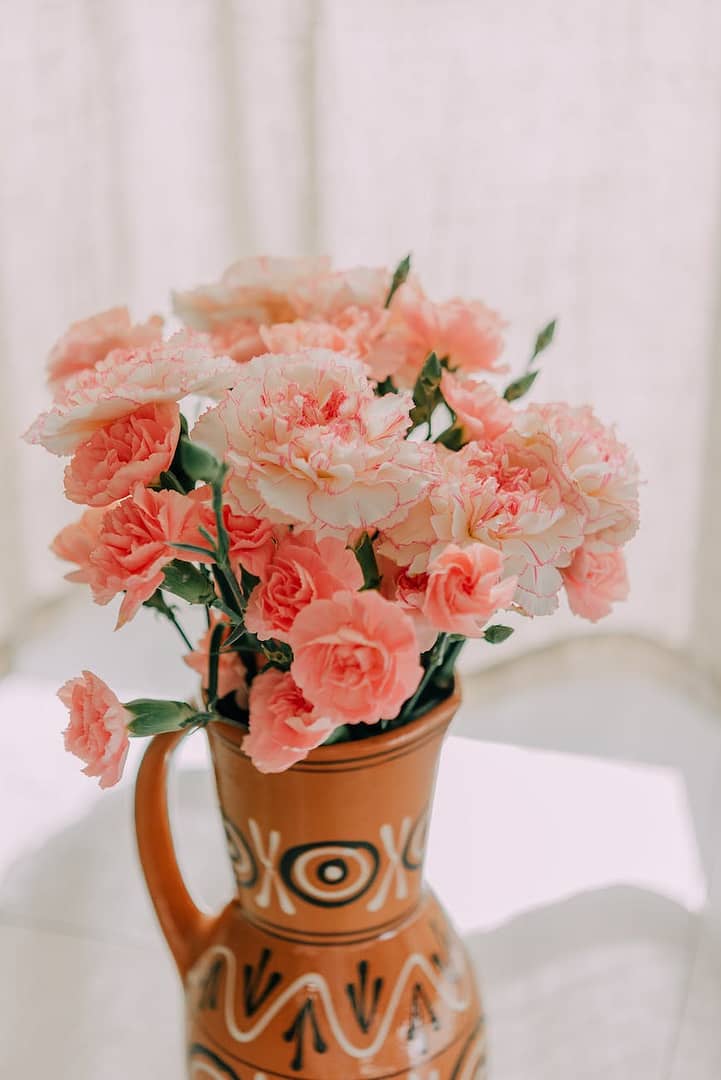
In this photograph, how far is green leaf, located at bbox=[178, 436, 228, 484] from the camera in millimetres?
482

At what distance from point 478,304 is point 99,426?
0.81ft

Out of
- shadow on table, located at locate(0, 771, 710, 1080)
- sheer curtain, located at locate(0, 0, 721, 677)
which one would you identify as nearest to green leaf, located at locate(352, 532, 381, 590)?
shadow on table, located at locate(0, 771, 710, 1080)

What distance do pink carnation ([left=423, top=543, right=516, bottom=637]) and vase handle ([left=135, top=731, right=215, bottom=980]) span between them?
230 millimetres

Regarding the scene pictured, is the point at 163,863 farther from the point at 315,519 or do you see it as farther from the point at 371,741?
the point at 315,519

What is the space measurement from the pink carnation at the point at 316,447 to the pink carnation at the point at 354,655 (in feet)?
0.12

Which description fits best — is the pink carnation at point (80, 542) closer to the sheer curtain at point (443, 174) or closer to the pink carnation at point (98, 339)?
the pink carnation at point (98, 339)

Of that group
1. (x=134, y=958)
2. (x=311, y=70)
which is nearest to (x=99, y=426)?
(x=134, y=958)

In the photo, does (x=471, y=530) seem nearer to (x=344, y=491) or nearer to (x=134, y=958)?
(x=344, y=491)

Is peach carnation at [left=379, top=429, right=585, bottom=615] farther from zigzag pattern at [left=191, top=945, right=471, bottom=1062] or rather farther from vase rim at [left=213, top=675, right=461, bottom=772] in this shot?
zigzag pattern at [left=191, top=945, right=471, bottom=1062]

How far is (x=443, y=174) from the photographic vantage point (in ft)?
4.41

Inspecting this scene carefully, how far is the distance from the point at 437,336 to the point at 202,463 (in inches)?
8.7

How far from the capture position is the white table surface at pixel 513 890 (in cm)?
92

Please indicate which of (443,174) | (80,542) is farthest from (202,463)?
(443,174)

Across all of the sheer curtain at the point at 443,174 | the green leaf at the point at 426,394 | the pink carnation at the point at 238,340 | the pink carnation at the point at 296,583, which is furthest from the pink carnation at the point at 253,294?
the sheer curtain at the point at 443,174
